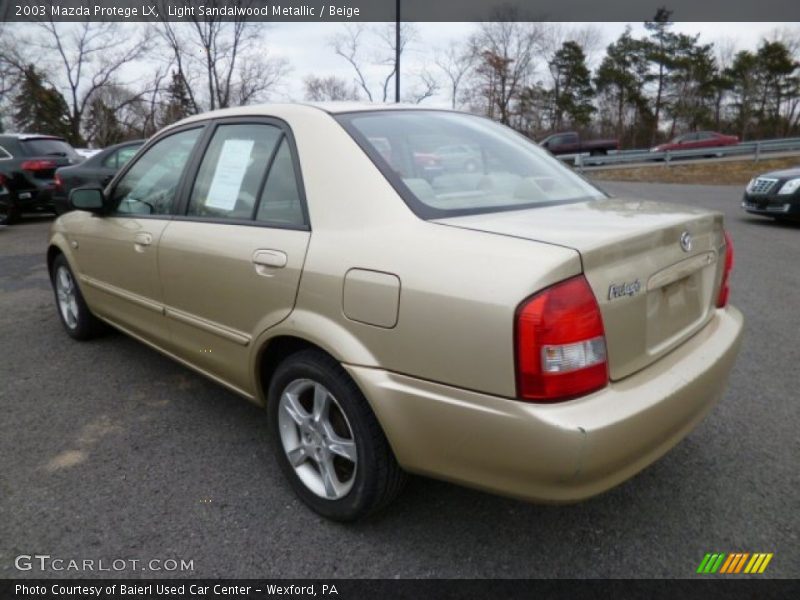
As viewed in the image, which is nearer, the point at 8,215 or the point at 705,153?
the point at 8,215

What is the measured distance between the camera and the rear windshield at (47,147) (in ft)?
35.3

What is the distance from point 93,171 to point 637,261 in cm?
953

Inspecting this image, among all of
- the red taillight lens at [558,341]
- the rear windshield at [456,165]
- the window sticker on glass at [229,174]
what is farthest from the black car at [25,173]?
the red taillight lens at [558,341]

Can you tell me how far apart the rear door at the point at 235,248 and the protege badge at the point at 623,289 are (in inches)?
43.6

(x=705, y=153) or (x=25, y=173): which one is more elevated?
(x=705, y=153)

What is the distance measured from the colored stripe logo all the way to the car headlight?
872 cm

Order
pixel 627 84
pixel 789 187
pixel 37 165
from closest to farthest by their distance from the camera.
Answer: pixel 789 187 → pixel 37 165 → pixel 627 84

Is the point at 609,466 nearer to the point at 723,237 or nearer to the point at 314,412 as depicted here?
the point at 314,412

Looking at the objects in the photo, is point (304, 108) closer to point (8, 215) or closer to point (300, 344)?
point (300, 344)

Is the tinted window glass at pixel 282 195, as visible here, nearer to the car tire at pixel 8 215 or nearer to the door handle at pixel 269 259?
the door handle at pixel 269 259

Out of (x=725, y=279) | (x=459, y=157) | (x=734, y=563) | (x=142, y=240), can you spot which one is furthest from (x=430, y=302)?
(x=142, y=240)

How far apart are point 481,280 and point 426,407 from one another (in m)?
0.44

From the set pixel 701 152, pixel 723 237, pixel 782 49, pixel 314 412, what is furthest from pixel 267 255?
pixel 782 49

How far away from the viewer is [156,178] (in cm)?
328
